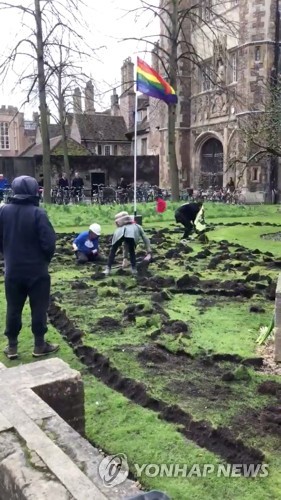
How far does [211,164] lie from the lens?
3834 centimetres

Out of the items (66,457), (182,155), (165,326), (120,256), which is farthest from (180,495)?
(182,155)

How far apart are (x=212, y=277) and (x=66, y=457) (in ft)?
23.9

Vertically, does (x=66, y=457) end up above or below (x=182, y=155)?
below

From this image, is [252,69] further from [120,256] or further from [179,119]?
[120,256]

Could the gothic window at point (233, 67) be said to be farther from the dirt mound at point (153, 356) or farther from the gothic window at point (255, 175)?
the dirt mound at point (153, 356)

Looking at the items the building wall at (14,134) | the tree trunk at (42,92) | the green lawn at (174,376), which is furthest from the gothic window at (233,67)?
the building wall at (14,134)

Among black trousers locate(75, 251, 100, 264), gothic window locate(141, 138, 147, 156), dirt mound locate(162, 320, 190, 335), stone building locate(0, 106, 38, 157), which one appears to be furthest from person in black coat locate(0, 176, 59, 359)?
stone building locate(0, 106, 38, 157)

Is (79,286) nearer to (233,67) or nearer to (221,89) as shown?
(221,89)

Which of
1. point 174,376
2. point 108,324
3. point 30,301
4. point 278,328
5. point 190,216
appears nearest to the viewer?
point 174,376

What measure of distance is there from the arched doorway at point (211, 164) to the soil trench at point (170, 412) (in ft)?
105

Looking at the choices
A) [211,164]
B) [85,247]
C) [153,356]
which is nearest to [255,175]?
[211,164]

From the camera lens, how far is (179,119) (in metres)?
39.6

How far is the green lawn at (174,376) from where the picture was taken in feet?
12.1

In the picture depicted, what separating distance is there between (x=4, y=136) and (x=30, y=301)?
77056mm
